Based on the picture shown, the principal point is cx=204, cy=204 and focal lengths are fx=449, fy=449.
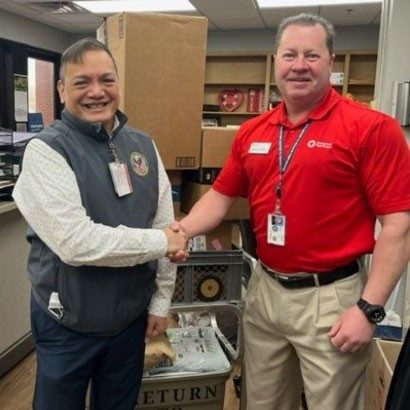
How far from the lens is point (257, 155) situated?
1378mm

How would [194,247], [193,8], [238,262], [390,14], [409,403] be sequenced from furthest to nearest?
[193,8], [390,14], [194,247], [238,262], [409,403]

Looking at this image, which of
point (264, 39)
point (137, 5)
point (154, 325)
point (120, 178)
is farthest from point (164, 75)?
point (264, 39)

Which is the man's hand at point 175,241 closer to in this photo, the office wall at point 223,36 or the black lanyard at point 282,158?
the black lanyard at point 282,158

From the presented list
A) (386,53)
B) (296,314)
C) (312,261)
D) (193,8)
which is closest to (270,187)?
(312,261)

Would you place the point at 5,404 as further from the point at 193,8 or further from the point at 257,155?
the point at 193,8

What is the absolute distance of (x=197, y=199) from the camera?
2.14m

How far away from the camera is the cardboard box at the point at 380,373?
1648 millimetres

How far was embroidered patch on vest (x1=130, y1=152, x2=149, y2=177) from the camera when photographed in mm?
1337

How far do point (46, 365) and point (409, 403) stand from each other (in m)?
0.93

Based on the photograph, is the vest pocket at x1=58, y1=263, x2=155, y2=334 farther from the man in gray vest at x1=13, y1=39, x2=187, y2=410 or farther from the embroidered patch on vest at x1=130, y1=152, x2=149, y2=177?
the embroidered patch on vest at x1=130, y1=152, x2=149, y2=177

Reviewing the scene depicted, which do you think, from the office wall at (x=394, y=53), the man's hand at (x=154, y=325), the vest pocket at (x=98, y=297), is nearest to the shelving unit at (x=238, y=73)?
the office wall at (x=394, y=53)

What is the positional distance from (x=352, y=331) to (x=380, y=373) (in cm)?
66

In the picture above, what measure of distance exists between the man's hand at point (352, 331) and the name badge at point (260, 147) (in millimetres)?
516

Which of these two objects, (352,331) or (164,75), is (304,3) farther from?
(352,331)
